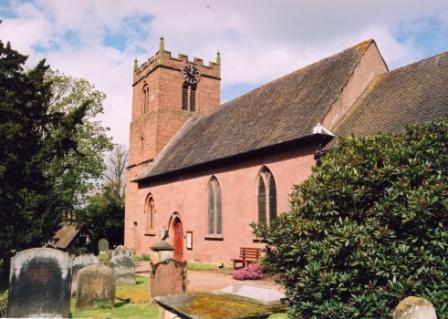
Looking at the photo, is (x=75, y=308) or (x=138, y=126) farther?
(x=138, y=126)

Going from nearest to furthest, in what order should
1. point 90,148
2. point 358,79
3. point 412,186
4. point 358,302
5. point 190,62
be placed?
point 358,302 → point 412,186 → point 358,79 → point 190,62 → point 90,148

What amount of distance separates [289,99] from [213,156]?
4.83 metres

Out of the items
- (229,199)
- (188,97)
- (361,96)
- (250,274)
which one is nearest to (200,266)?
(229,199)

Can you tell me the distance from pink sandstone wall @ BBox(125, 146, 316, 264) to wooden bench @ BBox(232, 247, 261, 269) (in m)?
0.29

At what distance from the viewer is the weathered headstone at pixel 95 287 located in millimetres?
10781

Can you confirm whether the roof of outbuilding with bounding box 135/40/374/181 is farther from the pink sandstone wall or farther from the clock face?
the clock face

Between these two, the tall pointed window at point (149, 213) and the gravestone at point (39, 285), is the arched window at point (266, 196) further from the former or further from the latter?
the tall pointed window at point (149, 213)

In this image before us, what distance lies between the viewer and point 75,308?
10.9 metres

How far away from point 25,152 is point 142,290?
6.23 meters

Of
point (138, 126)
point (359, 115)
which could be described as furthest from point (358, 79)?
point (138, 126)

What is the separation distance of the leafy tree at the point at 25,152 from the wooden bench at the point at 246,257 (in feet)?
26.1

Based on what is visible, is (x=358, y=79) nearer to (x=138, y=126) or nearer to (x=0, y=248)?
(x=0, y=248)

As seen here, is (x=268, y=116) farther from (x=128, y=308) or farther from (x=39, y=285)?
(x=39, y=285)

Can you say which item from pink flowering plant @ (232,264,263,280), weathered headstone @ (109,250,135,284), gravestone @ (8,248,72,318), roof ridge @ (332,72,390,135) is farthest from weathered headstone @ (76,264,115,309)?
roof ridge @ (332,72,390,135)
